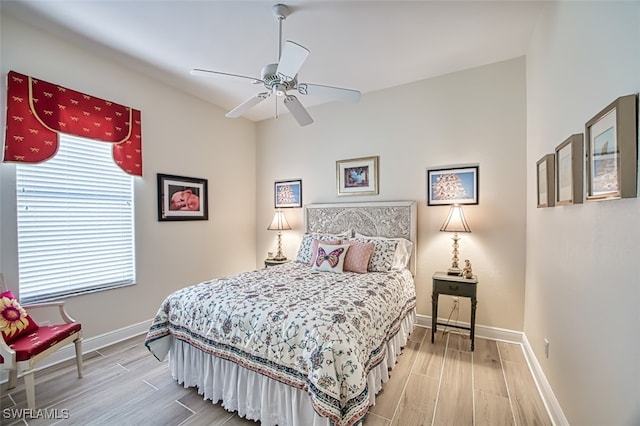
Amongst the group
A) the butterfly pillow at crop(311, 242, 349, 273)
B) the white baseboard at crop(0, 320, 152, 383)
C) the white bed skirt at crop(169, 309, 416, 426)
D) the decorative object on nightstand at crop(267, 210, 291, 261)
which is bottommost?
the white baseboard at crop(0, 320, 152, 383)

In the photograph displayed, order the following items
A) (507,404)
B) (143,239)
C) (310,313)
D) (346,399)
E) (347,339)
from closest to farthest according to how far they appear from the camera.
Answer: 1. (346,399)
2. (347,339)
3. (310,313)
4. (507,404)
5. (143,239)

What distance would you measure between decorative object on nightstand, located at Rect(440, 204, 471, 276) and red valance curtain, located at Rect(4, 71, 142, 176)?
141 inches

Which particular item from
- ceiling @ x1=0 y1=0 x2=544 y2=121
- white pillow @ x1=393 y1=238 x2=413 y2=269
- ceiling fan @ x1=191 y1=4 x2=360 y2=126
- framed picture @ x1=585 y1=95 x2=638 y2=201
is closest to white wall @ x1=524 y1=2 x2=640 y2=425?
framed picture @ x1=585 y1=95 x2=638 y2=201

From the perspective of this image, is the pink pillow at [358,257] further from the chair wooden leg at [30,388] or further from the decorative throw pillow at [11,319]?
the decorative throw pillow at [11,319]

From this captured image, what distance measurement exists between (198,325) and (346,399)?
1.22m

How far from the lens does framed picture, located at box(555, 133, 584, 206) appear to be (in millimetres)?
1476

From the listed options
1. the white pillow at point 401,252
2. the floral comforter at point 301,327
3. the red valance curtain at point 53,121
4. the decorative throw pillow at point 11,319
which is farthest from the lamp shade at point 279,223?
the decorative throw pillow at point 11,319

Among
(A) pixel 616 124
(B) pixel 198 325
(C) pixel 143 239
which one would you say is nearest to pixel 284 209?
(C) pixel 143 239

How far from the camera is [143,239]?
3.18 m

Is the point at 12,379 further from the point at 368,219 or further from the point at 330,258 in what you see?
the point at 368,219

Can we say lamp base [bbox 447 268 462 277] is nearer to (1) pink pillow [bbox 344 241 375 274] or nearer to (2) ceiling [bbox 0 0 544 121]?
(1) pink pillow [bbox 344 241 375 274]

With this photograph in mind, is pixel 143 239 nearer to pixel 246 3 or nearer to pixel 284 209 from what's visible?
pixel 284 209

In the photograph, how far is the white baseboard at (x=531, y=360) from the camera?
5.70 feet

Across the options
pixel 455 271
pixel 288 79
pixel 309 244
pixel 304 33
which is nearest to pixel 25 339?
pixel 309 244
